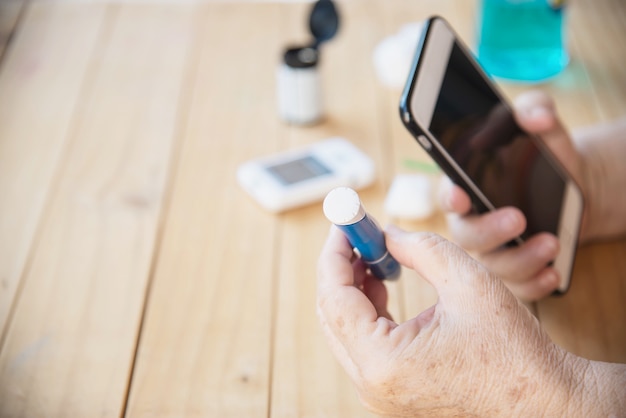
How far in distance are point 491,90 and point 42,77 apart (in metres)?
0.73

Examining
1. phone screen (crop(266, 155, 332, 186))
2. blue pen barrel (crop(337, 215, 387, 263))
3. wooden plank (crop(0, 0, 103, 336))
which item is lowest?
wooden plank (crop(0, 0, 103, 336))

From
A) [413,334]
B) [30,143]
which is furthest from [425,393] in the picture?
[30,143]

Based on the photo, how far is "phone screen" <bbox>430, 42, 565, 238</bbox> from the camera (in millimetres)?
799

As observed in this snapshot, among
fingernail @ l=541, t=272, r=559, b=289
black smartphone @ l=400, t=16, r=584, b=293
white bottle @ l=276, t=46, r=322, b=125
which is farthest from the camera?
white bottle @ l=276, t=46, r=322, b=125

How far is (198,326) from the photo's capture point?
0.87 m

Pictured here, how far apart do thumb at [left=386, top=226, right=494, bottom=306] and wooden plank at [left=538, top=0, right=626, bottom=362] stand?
0.28 metres

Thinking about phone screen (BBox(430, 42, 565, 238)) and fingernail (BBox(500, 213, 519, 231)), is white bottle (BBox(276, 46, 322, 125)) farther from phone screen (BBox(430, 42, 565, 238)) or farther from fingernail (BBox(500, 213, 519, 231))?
fingernail (BBox(500, 213, 519, 231))

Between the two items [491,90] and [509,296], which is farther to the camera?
[491,90]

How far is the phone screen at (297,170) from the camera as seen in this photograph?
104 centimetres

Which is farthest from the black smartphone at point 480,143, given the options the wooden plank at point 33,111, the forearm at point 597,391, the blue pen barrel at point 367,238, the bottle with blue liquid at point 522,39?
the wooden plank at point 33,111

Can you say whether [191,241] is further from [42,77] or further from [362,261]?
[42,77]

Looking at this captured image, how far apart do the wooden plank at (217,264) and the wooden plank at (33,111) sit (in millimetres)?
175

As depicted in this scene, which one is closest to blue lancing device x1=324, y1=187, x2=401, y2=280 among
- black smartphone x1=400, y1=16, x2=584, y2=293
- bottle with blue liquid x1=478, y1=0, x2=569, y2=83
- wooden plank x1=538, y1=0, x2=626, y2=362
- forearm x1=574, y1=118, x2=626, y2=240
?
black smartphone x1=400, y1=16, x2=584, y2=293

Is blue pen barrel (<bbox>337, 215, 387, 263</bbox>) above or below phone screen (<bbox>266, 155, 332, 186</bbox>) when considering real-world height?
above
